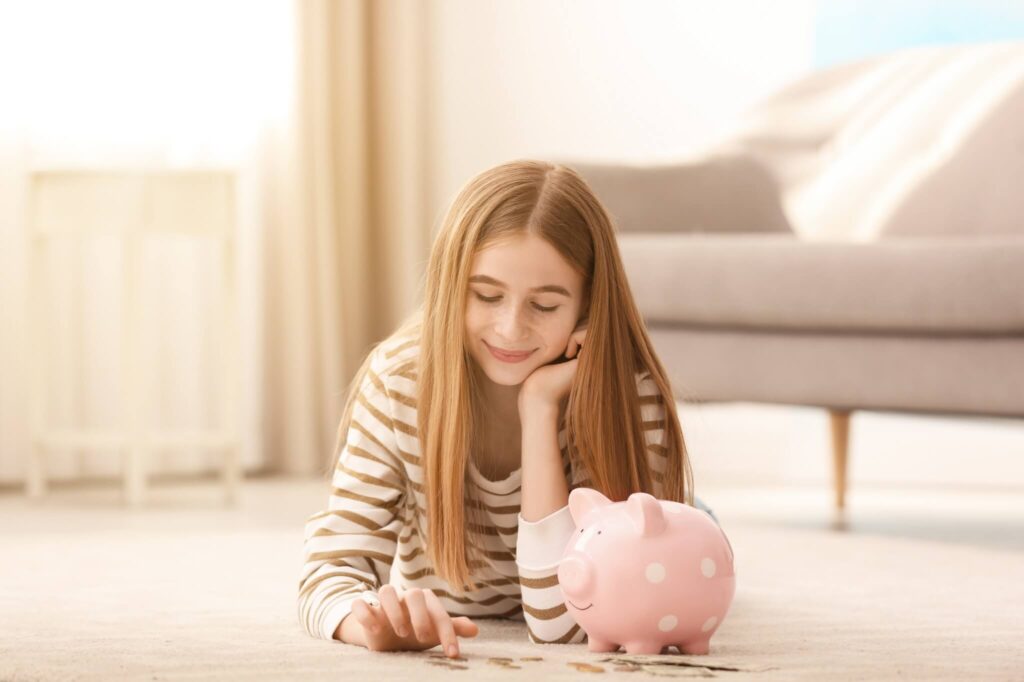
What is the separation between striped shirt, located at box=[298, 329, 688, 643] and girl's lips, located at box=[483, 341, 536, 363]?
0.10 meters

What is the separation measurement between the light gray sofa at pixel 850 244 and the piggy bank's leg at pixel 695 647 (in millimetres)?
758

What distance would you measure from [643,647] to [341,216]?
2303 mm

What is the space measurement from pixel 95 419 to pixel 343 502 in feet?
6.00

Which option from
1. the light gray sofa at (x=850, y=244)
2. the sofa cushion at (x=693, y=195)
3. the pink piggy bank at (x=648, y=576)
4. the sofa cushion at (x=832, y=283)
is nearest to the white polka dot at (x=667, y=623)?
the pink piggy bank at (x=648, y=576)

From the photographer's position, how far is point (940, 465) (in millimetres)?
3232


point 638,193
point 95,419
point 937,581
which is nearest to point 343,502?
point 937,581

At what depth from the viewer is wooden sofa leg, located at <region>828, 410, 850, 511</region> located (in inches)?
103

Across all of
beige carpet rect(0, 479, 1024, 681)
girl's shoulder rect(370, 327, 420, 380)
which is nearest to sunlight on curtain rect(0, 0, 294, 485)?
beige carpet rect(0, 479, 1024, 681)

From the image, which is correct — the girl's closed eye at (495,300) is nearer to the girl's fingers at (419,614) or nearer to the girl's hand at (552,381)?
the girl's hand at (552,381)

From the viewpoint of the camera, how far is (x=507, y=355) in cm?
130

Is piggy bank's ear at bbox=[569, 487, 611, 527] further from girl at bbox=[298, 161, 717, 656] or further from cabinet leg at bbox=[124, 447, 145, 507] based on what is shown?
cabinet leg at bbox=[124, 447, 145, 507]

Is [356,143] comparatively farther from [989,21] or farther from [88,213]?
[989,21]

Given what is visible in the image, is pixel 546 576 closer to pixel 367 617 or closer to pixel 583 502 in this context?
pixel 583 502

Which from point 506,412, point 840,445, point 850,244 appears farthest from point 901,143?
point 506,412
